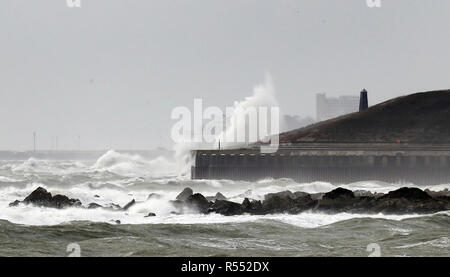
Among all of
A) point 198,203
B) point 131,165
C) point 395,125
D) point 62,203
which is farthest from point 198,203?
point 131,165

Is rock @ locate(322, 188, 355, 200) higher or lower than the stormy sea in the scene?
higher

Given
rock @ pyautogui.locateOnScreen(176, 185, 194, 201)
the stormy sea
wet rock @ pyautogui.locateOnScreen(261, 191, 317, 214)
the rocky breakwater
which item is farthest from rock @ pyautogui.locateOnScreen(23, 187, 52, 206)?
wet rock @ pyautogui.locateOnScreen(261, 191, 317, 214)

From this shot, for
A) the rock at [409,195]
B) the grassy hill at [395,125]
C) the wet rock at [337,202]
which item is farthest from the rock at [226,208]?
the grassy hill at [395,125]

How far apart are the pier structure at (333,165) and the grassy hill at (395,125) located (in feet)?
42.0

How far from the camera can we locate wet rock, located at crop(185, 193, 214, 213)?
112ft

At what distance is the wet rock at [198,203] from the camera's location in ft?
112

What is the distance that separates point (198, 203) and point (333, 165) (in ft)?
96.9

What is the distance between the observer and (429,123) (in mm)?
80000

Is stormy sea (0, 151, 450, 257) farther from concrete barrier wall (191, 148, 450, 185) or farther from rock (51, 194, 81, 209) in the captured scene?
concrete barrier wall (191, 148, 450, 185)

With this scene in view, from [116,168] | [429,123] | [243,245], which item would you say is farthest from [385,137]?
[243,245]

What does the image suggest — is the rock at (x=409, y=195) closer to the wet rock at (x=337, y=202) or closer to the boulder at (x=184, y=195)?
the wet rock at (x=337, y=202)

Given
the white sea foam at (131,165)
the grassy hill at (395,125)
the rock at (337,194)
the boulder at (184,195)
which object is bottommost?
the white sea foam at (131,165)
